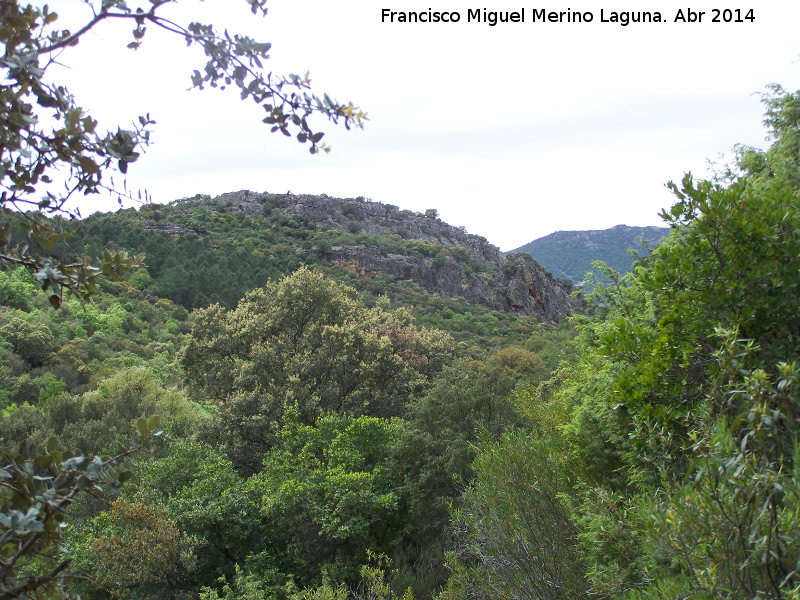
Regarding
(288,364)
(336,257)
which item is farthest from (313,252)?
(288,364)

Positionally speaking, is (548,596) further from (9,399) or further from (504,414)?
(9,399)

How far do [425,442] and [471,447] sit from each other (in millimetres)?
1484

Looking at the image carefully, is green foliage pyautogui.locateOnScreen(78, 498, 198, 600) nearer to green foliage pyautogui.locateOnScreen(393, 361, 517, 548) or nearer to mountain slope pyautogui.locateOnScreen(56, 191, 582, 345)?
green foliage pyautogui.locateOnScreen(393, 361, 517, 548)

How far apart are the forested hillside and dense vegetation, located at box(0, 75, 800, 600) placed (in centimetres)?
3

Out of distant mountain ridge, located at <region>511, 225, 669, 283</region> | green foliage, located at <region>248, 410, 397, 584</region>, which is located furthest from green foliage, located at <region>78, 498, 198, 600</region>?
distant mountain ridge, located at <region>511, 225, 669, 283</region>

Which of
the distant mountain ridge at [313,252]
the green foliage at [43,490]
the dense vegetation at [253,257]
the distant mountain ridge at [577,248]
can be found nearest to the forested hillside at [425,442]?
the green foliage at [43,490]

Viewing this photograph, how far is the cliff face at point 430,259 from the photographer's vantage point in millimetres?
60562

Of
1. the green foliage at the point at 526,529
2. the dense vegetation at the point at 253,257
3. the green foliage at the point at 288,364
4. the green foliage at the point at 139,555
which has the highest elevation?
the dense vegetation at the point at 253,257

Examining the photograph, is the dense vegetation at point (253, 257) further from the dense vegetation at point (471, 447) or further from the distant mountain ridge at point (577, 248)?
the distant mountain ridge at point (577, 248)

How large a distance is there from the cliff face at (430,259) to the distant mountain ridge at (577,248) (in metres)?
10.6

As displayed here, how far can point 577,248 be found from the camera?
95.6 meters

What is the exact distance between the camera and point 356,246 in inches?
2450

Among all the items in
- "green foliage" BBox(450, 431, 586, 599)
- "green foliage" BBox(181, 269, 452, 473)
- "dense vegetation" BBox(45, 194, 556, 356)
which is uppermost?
"dense vegetation" BBox(45, 194, 556, 356)

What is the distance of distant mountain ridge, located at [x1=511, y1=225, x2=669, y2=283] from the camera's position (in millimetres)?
81919
